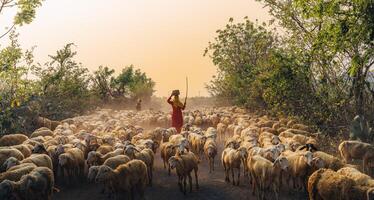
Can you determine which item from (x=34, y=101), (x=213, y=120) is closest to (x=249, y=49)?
(x=213, y=120)

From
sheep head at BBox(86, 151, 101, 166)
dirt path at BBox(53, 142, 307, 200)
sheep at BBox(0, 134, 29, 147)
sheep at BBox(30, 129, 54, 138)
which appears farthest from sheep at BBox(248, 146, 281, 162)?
sheep at BBox(30, 129, 54, 138)

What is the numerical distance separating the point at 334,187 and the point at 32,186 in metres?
7.96

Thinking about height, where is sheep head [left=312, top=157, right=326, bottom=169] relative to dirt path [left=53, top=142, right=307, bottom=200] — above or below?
above

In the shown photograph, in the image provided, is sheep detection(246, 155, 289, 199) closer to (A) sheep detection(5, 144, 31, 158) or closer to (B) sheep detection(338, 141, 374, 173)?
(B) sheep detection(338, 141, 374, 173)

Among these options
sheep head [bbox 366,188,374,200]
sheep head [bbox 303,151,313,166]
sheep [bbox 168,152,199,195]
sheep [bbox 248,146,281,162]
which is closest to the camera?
sheep head [bbox 366,188,374,200]

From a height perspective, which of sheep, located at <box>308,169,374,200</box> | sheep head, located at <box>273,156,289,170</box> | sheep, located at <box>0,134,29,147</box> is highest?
sheep, located at <box>0,134,29,147</box>

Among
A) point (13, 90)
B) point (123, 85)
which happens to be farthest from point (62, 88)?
point (123, 85)

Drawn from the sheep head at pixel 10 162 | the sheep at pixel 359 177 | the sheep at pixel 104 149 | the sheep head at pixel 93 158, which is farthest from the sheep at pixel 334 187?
the sheep head at pixel 10 162

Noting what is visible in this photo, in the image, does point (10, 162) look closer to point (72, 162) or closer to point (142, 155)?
point (72, 162)

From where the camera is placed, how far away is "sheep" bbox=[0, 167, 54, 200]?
10.7 meters

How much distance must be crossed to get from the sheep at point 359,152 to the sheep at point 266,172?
401cm

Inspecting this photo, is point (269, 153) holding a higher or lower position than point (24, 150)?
lower

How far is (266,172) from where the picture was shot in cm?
1205

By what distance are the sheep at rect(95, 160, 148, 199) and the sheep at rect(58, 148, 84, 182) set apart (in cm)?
228
